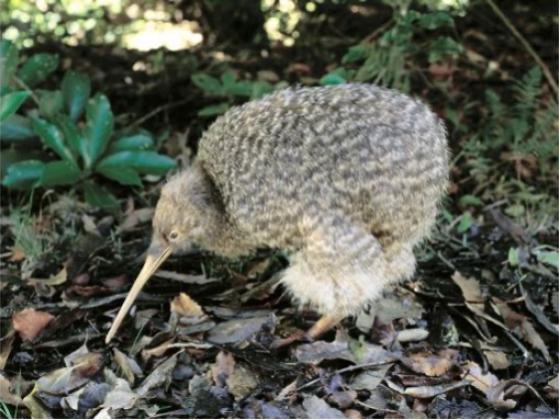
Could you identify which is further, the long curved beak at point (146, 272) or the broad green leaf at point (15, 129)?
the broad green leaf at point (15, 129)

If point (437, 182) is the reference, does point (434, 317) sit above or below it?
below

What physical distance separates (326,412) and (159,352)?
0.69 m

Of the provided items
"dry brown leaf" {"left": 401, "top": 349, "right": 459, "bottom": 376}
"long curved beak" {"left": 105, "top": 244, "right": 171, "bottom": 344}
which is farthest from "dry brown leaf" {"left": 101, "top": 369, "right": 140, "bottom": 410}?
"dry brown leaf" {"left": 401, "top": 349, "right": 459, "bottom": 376}

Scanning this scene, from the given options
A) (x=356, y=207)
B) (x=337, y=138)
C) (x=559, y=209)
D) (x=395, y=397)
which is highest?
(x=337, y=138)

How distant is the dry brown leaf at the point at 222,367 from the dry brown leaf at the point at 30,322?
711 mm

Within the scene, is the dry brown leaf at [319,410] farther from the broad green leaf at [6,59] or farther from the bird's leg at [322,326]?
the broad green leaf at [6,59]

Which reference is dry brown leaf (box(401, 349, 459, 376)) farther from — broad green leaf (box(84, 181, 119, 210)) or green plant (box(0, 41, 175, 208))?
broad green leaf (box(84, 181, 119, 210))

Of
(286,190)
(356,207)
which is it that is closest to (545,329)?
(356,207)

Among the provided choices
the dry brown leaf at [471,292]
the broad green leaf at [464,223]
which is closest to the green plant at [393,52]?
the broad green leaf at [464,223]

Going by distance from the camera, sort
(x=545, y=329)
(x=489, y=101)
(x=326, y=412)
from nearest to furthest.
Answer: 1. (x=326, y=412)
2. (x=545, y=329)
3. (x=489, y=101)

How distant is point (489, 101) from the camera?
4930 mm

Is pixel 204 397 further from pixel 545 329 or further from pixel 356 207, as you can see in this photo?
pixel 545 329

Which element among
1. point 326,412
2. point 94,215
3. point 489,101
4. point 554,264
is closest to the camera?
point 326,412

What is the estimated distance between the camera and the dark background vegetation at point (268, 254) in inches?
130
